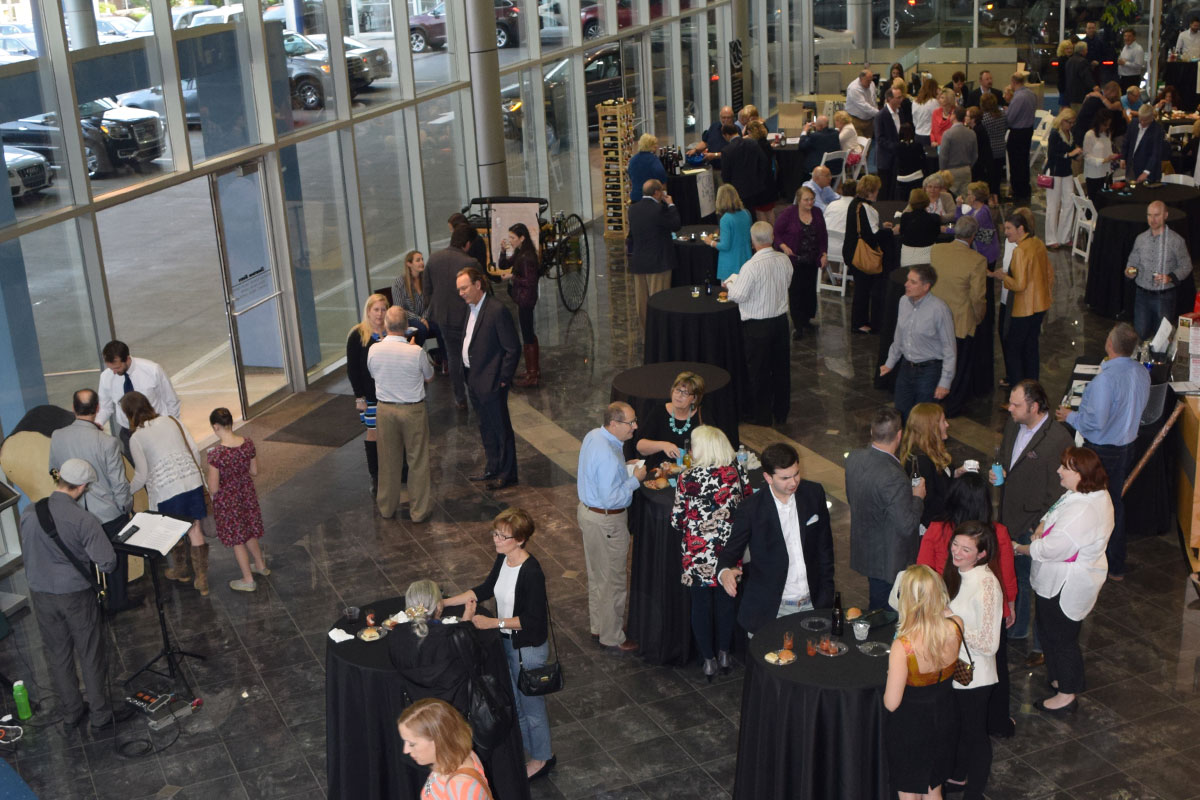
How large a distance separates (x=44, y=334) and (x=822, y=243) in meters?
6.27

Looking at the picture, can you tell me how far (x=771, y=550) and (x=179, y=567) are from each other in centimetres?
401

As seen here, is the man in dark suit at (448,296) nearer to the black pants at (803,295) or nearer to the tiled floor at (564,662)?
the tiled floor at (564,662)

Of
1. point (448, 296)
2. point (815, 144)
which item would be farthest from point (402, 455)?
point (815, 144)

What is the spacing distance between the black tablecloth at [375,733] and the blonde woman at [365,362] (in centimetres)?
325

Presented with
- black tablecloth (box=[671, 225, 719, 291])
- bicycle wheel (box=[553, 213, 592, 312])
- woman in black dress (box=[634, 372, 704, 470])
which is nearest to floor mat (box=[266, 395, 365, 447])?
bicycle wheel (box=[553, 213, 592, 312])

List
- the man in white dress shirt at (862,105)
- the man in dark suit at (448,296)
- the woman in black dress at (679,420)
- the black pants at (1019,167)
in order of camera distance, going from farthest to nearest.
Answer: the man in white dress shirt at (862,105) → the black pants at (1019,167) → the man in dark suit at (448,296) → the woman in black dress at (679,420)

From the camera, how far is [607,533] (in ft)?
20.2

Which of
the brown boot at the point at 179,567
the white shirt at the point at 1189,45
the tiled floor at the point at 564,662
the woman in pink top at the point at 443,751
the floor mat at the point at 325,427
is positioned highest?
the white shirt at the point at 1189,45

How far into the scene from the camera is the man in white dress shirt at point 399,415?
7812 mm

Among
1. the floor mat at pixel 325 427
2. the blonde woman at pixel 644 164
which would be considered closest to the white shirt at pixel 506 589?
the floor mat at pixel 325 427

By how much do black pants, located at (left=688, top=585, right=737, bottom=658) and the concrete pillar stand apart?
27.0 ft

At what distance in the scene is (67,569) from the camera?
588 cm

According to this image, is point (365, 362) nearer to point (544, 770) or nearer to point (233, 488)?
point (233, 488)

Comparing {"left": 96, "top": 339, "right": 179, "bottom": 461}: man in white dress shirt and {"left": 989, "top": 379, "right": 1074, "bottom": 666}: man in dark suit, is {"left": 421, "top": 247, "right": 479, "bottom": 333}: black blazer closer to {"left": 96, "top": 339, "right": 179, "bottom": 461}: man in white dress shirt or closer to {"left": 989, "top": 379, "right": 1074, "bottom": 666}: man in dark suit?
{"left": 96, "top": 339, "right": 179, "bottom": 461}: man in white dress shirt
